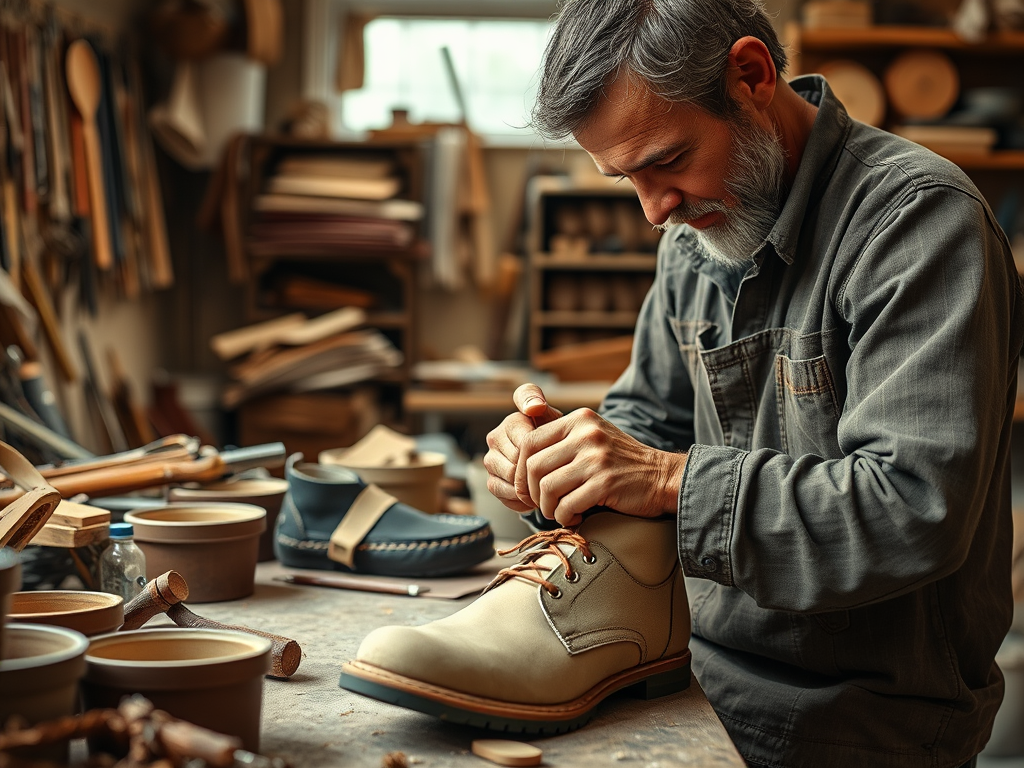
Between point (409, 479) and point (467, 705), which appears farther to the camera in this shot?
point (409, 479)

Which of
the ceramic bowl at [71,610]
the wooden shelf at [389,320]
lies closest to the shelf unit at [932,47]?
the wooden shelf at [389,320]

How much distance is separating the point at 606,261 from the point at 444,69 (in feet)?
4.72

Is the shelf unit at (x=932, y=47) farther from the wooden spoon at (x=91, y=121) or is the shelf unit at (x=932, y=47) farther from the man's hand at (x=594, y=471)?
the man's hand at (x=594, y=471)

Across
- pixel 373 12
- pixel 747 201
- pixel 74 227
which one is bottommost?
pixel 74 227

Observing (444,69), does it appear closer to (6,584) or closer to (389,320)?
(389,320)

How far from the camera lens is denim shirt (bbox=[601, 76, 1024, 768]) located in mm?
1169


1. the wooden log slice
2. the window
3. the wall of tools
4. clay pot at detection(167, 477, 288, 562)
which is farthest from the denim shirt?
the window

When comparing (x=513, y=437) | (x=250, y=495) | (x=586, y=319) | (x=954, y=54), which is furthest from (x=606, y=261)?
(x=513, y=437)

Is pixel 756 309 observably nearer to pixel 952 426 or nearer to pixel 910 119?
pixel 952 426

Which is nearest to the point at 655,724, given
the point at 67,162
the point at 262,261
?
Answer: the point at 67,162

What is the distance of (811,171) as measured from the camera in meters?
1.45

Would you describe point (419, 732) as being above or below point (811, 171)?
below

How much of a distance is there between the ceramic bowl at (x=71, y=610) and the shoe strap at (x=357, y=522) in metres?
0.57

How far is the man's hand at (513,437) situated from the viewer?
139 cm
